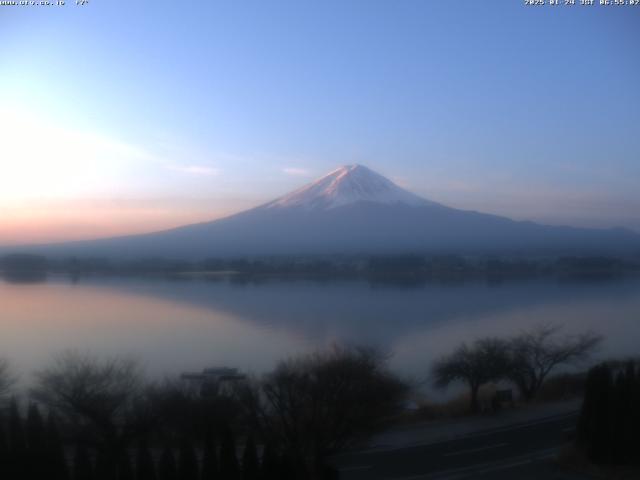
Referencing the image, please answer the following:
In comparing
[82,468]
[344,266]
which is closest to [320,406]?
[82,468]

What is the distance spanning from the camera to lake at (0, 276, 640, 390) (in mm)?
9250

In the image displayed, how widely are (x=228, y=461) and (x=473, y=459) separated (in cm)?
210

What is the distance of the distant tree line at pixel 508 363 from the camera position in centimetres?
680

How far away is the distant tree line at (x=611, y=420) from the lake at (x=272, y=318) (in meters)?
3.78

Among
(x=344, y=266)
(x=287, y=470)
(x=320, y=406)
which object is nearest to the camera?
(x=287, y=470)

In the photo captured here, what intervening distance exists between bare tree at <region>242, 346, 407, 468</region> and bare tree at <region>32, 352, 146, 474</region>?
2.76 ft

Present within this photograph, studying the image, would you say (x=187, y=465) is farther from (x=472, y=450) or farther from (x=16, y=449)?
(x=472, y=450)

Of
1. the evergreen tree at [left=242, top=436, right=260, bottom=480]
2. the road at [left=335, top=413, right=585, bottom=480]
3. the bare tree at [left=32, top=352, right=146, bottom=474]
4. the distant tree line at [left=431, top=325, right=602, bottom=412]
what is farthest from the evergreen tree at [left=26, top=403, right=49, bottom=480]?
the distant tree line at [left=431, top=325, right=602, bottom=412]

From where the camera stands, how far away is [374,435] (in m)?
4.98

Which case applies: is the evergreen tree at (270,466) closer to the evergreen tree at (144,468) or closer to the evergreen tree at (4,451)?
the evergreen tree at (144,468)

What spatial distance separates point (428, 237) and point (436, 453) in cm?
3751

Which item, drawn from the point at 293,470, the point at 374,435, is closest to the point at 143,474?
the point at 293,470

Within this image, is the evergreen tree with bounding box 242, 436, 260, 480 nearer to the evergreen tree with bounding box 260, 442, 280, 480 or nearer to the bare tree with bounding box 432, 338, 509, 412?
the evergreen tree with bounding box 260, 442, 280, 480

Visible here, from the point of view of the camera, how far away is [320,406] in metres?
4.55
